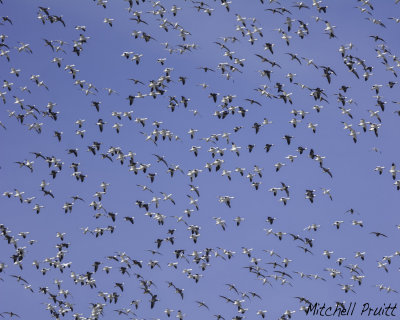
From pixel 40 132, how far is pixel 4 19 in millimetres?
9694

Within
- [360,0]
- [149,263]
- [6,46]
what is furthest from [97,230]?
[360,0]

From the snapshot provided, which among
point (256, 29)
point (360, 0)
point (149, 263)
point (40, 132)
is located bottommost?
point (149, 263)

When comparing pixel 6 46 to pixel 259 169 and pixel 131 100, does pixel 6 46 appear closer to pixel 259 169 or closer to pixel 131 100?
pixel 131 100

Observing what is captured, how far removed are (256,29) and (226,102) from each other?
6.94m

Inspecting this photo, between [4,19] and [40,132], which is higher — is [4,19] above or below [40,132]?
above

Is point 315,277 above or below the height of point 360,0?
below

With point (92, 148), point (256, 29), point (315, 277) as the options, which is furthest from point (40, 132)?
point (315, 277)

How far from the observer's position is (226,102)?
7338 centimetres

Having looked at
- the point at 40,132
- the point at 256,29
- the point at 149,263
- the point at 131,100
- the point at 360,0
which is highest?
the point at 360,0

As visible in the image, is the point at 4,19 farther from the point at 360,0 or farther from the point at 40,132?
the point at 360,0

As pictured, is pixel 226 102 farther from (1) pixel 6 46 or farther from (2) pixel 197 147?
(1) pixel 6 46

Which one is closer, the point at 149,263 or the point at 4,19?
the point at 4,19

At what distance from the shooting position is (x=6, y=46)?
74.5 metres

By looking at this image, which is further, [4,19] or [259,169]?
[259,169]
